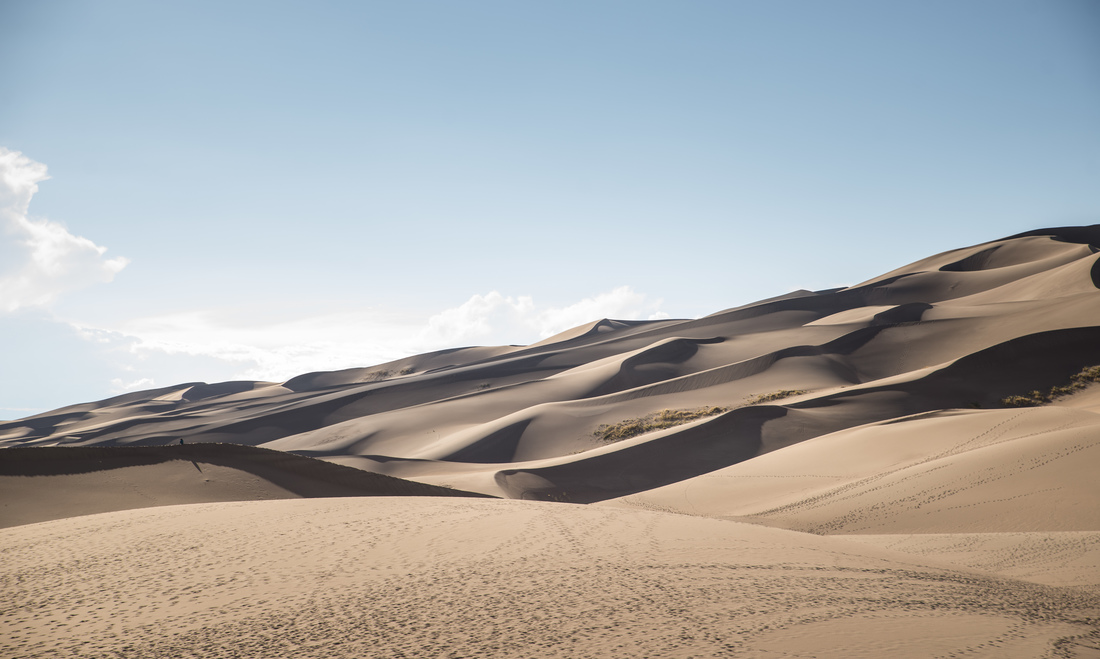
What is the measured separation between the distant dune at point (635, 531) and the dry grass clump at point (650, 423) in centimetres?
13

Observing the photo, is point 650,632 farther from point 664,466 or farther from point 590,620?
point 664,466

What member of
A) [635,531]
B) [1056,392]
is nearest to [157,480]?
[635,531]

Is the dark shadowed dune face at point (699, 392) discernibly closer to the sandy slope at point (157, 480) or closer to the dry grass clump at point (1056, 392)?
the dry grass clump at point (1056, 392)

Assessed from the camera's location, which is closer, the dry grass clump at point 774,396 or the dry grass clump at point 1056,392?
the dry grass clump at point 1056,392

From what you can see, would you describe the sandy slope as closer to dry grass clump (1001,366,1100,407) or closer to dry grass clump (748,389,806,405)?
dry grass clump (748,389,806,405)

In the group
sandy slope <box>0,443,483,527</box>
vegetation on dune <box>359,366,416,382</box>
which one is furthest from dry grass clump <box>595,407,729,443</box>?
vegetation on dune <box>359,366,416,382</box>

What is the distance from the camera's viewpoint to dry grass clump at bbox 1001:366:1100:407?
21.0 metres

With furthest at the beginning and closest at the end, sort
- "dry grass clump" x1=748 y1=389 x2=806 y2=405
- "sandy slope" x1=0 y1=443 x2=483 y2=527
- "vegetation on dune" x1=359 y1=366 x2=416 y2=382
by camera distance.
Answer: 1. "vegetation on dune" x1=359 y1=366 x2=416 y2=382
2. "dry grass clump" x1=748 y1=389 x2=806 y2=405
3. "sandy slope" x1=0 y1=443 x2=483 y2=527

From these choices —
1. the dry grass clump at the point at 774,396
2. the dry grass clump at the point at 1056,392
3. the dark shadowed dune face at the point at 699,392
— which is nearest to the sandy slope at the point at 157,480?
the dark shadowed dune face at the point at 699,392

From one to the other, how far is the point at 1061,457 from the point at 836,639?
1015 cm

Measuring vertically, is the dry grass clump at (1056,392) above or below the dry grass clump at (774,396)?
below

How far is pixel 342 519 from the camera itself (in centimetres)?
806

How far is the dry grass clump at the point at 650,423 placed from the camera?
80.7 feet

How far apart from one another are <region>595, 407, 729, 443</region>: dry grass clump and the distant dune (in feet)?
0.43
